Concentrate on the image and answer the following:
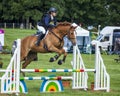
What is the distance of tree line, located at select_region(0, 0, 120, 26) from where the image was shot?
6894 centimetres

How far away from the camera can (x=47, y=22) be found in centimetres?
1510

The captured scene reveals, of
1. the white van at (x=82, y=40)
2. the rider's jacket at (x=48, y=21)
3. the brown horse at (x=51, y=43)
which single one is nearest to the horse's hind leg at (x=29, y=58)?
the brown horse at (x=51, y=43)

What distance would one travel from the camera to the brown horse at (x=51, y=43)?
1473 cm

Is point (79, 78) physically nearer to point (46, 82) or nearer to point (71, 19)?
point (46, 82)

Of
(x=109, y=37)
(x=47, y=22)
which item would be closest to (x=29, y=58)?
(x=47, y=22)

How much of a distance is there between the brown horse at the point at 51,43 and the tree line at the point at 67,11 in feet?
170

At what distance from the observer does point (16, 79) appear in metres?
11.9

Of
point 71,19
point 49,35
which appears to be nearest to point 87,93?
point 49,35

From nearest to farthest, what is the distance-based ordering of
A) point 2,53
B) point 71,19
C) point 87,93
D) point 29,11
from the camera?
point 87,93, point 2,53, point 29,11, point 71,19

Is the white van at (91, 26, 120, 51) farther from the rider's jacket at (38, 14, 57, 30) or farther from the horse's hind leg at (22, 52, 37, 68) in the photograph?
the rider's jacket at (38, 14, 57, 30)

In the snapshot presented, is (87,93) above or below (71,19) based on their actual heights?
below

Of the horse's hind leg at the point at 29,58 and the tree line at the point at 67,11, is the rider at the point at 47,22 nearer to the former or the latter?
the horse's hind leg at the point at 29,58

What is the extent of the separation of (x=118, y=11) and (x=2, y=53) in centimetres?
4033

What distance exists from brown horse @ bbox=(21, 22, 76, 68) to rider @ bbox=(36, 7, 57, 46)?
0.48 feet
